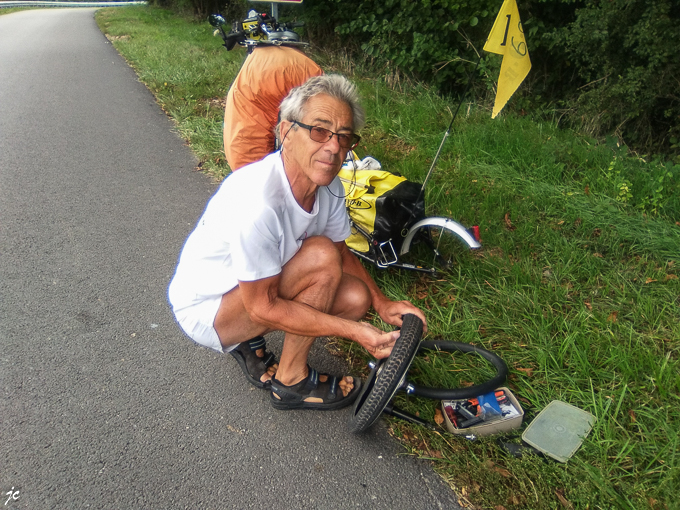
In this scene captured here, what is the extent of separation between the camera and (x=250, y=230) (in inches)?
75.9

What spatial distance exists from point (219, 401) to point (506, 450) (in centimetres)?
140

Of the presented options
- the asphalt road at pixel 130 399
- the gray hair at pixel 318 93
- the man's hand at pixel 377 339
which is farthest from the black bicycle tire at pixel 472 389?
the gray hair at pixel 318 93

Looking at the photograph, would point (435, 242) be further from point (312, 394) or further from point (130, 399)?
point (130, 399)

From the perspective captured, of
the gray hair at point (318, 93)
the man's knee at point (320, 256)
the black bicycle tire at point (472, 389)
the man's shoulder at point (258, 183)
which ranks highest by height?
the gray hair at point (318, 93)

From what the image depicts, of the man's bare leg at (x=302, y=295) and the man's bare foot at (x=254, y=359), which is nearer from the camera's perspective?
the man's bare leg at (x=302, y=295)

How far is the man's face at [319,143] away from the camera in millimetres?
2031

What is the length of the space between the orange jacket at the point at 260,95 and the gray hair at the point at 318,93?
4.40ft

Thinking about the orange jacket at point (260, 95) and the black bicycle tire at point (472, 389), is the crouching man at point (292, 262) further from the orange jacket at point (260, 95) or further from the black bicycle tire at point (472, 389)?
the orange jacket at point (260, 95)

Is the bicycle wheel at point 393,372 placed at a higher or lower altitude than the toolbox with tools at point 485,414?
higher

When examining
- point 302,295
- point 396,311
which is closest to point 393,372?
point 396,311

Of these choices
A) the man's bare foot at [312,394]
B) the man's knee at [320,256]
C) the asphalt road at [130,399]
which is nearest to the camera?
the asphalt road at [130,399]

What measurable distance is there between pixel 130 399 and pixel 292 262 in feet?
3.68

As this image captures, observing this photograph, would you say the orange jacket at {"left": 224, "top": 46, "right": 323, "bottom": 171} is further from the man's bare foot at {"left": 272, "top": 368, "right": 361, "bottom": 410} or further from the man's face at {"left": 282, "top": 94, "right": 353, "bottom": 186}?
the man's bare foot at {"left": 272, "top": 368, "right": 361, "bottom": 410}

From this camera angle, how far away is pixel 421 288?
3.38 meters
